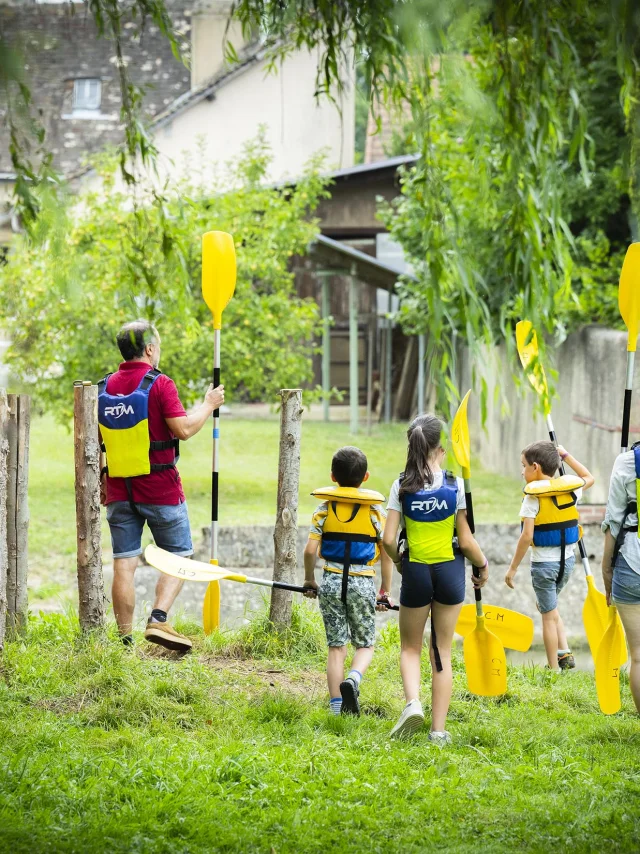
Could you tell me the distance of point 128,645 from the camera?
576cm

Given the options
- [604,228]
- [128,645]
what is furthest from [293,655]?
[604,228]

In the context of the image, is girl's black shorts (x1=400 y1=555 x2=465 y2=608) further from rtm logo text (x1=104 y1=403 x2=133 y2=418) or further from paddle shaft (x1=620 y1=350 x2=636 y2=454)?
rtm logo text (x1=104 y1=403 x2=133 y2=418)

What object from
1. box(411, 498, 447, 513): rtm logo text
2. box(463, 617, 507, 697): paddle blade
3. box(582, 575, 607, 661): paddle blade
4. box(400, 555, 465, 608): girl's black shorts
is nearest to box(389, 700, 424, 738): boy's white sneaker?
box(400, 555, 465, 608): girl's black shorts

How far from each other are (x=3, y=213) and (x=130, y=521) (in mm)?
2444

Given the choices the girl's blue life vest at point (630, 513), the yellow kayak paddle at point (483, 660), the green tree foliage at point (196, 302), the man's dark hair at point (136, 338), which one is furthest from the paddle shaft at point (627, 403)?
the green tree foliage at point (196, 302)

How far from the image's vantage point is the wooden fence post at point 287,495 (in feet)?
20.2

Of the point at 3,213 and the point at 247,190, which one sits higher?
the point at 247,190

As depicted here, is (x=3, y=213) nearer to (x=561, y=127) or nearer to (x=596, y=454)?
(x=561, y=127)

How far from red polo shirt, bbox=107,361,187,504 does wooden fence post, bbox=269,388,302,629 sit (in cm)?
75

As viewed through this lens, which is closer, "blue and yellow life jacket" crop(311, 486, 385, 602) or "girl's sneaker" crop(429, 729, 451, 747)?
"girl's sneaker" crop(429, 729, 451, 747)

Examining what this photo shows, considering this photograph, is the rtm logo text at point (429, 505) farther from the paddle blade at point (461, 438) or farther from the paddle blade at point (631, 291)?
the paddle blade at point (631, 291)

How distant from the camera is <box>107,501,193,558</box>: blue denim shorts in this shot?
222 inches

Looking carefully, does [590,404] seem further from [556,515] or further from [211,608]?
[211,608]

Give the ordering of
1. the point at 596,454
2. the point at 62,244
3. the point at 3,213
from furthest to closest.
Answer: the point at 596,454 < the point at 3,213 < the point at 62,244
